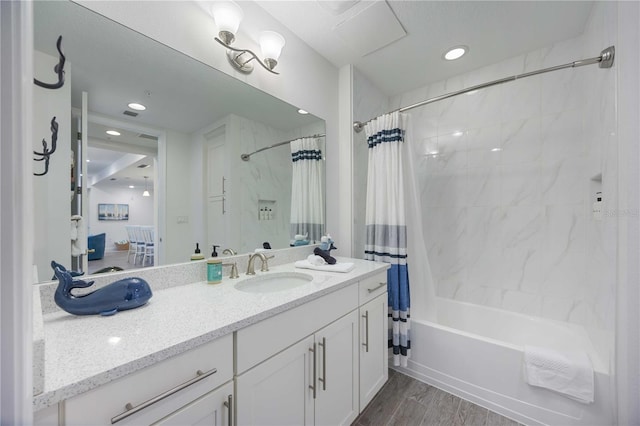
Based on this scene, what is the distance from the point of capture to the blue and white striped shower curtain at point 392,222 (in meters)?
1.83

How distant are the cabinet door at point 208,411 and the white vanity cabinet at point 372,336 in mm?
832

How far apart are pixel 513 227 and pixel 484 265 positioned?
40 cm

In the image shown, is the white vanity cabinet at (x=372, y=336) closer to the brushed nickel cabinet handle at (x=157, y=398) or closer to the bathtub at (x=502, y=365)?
the bathtub at (x=502, y=365)

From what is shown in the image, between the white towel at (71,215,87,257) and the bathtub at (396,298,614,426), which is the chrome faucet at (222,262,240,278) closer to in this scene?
the white towel at (71,215,87,257)

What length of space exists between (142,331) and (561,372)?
198 cm

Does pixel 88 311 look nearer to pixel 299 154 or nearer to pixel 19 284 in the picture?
pixel 19 284

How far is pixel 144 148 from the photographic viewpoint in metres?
1.13

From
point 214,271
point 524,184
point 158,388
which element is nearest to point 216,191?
point 214,271

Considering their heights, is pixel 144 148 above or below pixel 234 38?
below

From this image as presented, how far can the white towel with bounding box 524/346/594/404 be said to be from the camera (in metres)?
1.28

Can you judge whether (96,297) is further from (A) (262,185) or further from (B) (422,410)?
(B) (422,410)

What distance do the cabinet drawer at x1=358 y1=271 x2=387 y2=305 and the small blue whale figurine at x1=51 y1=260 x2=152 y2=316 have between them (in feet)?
3.43

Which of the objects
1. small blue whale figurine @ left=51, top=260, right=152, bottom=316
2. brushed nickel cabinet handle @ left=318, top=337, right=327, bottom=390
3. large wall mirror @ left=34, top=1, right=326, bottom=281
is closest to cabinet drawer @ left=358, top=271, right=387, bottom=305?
brushed nickel cabinet handle @ left=318, top=337, right=327, bottom=390

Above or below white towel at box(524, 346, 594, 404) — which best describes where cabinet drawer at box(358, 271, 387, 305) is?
above
